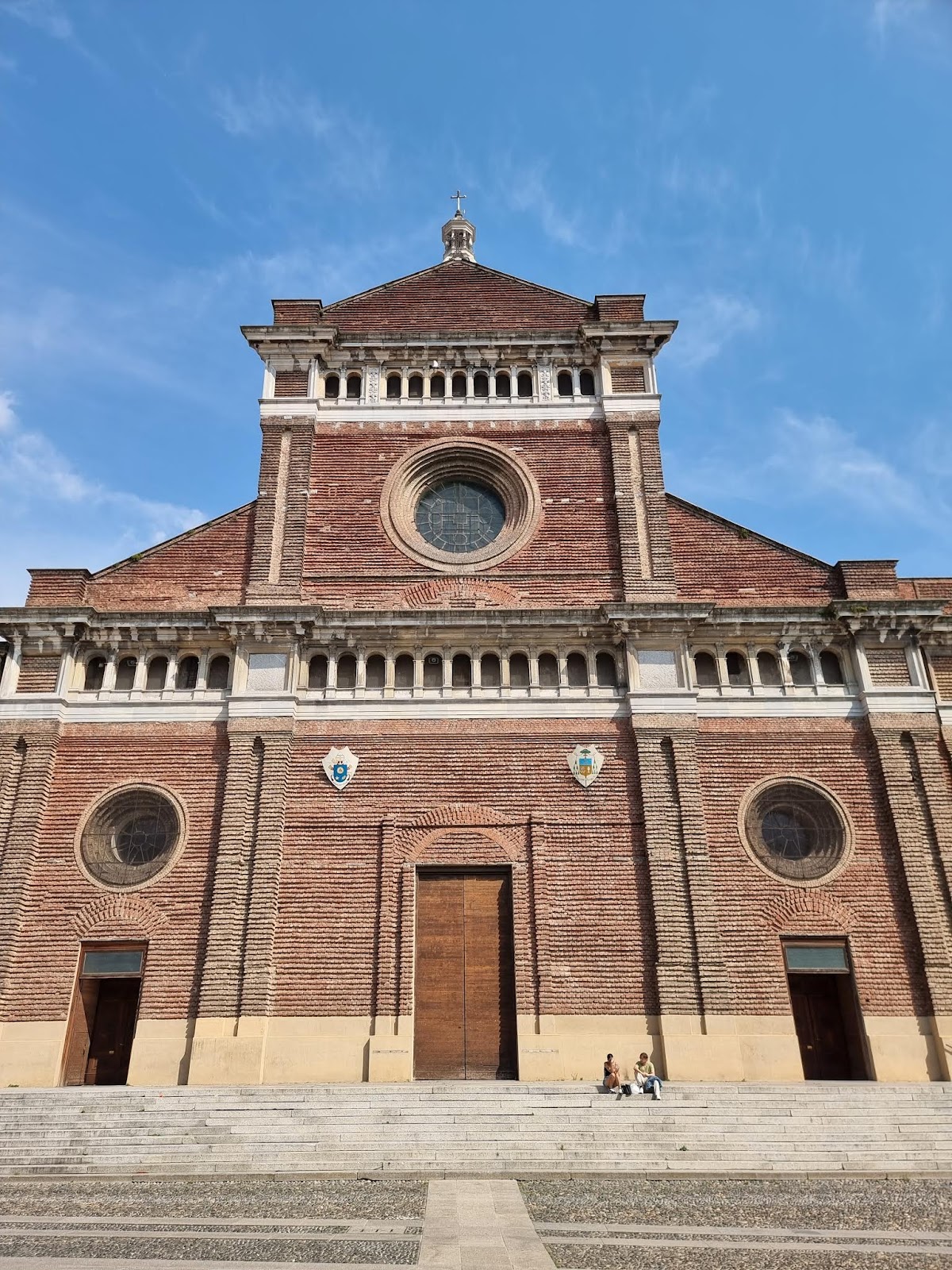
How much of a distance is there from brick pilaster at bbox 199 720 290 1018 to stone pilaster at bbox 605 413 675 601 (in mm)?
9488

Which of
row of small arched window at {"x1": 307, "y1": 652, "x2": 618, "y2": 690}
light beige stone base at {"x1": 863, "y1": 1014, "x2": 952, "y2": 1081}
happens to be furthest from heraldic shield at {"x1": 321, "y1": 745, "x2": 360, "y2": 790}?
light beige stone base at {"x1": 863, "y1": 1014, "x2": 952, "y2": 1081}

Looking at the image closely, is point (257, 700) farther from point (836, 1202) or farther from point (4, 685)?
point (836, 1202)

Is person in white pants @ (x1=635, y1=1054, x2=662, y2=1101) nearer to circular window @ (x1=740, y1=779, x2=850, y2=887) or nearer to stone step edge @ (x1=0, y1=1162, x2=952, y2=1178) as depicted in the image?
stone step edge @ (x1=0, y1=1162, x2=952, y2=1178)

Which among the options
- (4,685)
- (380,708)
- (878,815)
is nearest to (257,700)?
(380,708)

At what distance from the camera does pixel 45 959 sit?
62.3 ft

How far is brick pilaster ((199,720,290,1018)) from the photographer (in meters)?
18.4

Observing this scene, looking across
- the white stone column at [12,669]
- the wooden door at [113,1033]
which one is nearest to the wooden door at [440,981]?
the wooden door at [113,1033]

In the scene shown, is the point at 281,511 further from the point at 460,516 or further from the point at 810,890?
the point at 810,890

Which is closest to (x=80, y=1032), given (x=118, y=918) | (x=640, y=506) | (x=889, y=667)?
(x=118, y=918)

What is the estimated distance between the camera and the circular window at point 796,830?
19.9m

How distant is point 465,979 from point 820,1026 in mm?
7684

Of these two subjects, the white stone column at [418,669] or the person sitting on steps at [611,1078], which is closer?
the person sitting on steps at [611,1078]

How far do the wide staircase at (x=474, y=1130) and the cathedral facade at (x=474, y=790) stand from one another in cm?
225

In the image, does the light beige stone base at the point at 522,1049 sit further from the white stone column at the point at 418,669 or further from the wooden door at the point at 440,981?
the white stone column at the point at 418,669
